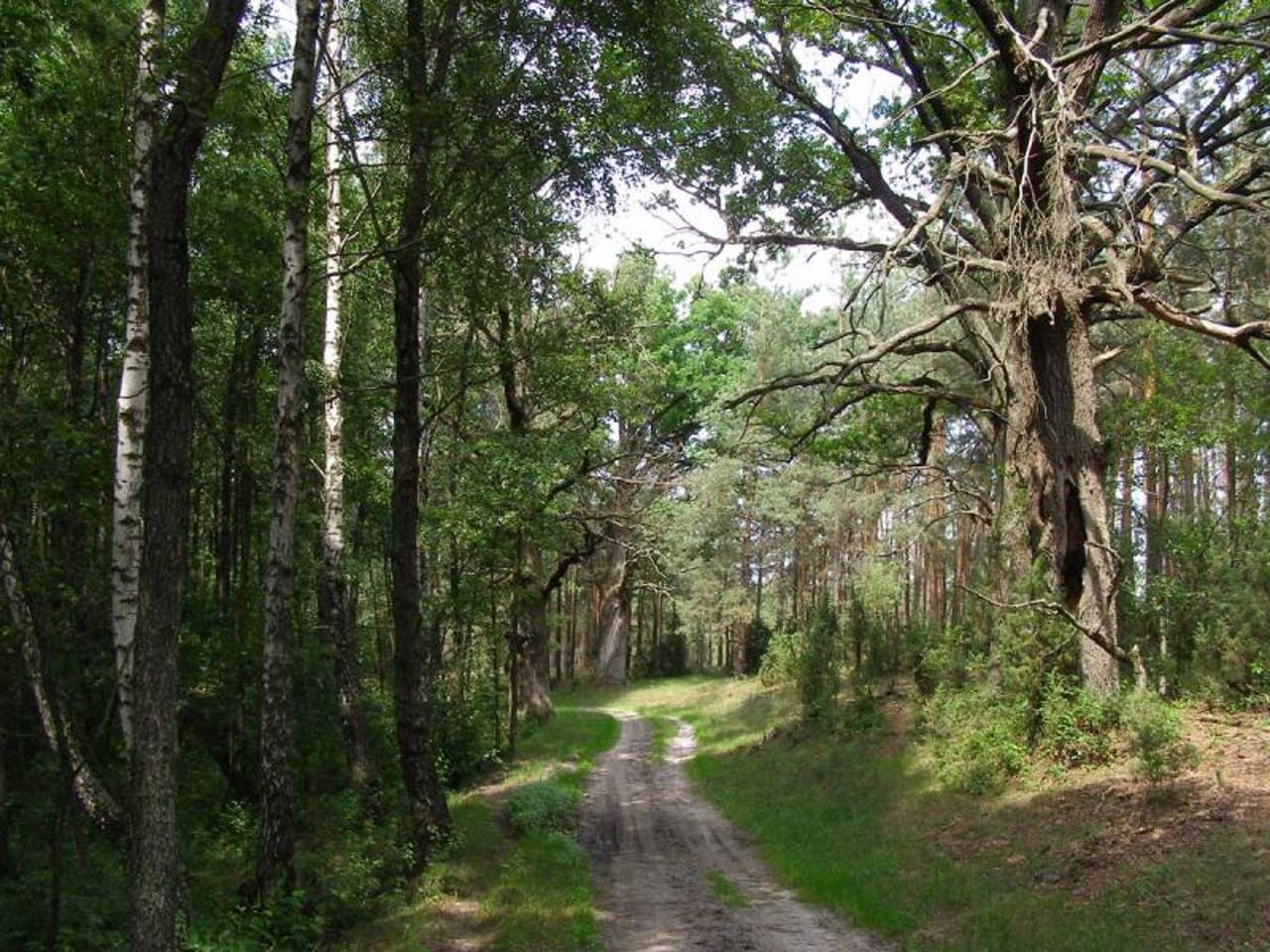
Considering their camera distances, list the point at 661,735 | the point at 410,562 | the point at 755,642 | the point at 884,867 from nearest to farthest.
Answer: the point at 884,867, the point at 410,562, the point at 661,735, the point at 755,642

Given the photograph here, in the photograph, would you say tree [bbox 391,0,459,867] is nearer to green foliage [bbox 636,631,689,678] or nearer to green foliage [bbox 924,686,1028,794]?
green foliage [bbox 924,686,1028,794]

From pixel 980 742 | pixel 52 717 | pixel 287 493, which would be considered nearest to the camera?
pixel 52 717

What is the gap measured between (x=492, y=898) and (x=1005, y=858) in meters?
5.44

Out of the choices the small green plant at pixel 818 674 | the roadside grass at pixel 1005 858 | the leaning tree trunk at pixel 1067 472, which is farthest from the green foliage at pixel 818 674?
the leaning tree trunk at pixel 1067 472

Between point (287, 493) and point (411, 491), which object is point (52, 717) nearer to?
point (287, 493)

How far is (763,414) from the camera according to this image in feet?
50.0

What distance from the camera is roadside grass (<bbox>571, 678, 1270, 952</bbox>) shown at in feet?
23.6

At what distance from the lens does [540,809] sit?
13.1 metres

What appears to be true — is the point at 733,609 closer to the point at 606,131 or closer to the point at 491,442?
the point at 491,442

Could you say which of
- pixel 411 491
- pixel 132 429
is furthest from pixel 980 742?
pixel 132 429

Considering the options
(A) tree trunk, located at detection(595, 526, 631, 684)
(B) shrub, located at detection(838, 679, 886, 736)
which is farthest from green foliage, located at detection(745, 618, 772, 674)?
(B) shrub, located at detection(838, 679, 886, 736)

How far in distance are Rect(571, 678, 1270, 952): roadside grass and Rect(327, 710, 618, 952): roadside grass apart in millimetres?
2697

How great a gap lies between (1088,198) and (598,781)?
1361 cm

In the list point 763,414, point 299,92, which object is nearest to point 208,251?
point 299,92
